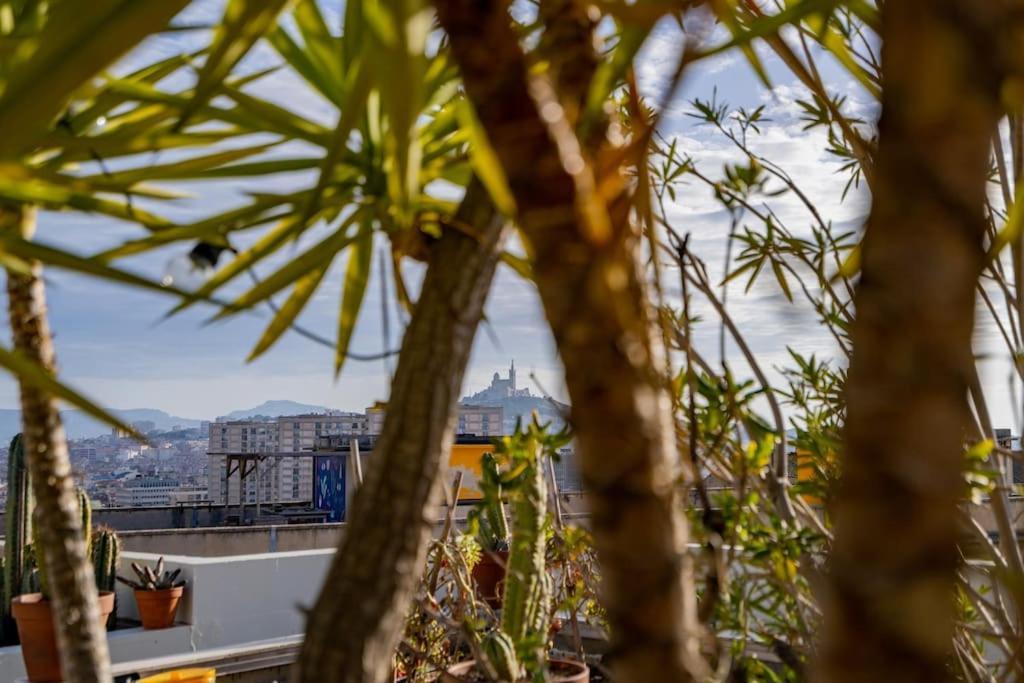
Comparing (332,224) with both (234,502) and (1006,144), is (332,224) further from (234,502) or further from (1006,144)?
(234,502)

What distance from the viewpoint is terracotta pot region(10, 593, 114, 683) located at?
14.3ft

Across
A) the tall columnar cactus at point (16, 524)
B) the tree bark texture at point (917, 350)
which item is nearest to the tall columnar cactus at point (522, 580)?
the tree bark texture at point (917, 350)

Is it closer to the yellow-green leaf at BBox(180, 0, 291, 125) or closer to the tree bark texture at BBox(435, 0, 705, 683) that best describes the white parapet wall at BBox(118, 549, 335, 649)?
the yellow-green leaf at BBox(180, 0, 291, 125)

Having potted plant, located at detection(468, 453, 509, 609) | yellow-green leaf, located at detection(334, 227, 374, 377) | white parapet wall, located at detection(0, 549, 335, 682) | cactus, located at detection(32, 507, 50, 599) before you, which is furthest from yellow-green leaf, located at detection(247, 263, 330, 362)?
white parapet wall, located at detection(0, 549, 335, 682)

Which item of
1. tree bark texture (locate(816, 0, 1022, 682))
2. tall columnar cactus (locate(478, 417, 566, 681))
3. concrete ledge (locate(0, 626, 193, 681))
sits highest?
tree bark texture (locate(816, 0, 1022, 682))

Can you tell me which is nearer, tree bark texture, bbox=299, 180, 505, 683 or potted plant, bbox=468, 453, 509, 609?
tree bark texture, bbox=299, 180, 505, 683

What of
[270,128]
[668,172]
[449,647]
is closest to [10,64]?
[270,128]

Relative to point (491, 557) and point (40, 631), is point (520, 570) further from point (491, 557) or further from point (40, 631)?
point (40, 631)

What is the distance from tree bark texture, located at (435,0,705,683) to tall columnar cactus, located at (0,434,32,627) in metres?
4.96

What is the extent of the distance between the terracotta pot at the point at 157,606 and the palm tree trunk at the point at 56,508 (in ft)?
14.2

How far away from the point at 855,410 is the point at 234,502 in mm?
15067

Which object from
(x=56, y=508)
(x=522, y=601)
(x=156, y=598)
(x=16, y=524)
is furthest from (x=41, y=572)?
(x=56, y=508)

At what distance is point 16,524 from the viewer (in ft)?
16.1

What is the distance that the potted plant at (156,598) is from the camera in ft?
17.4
